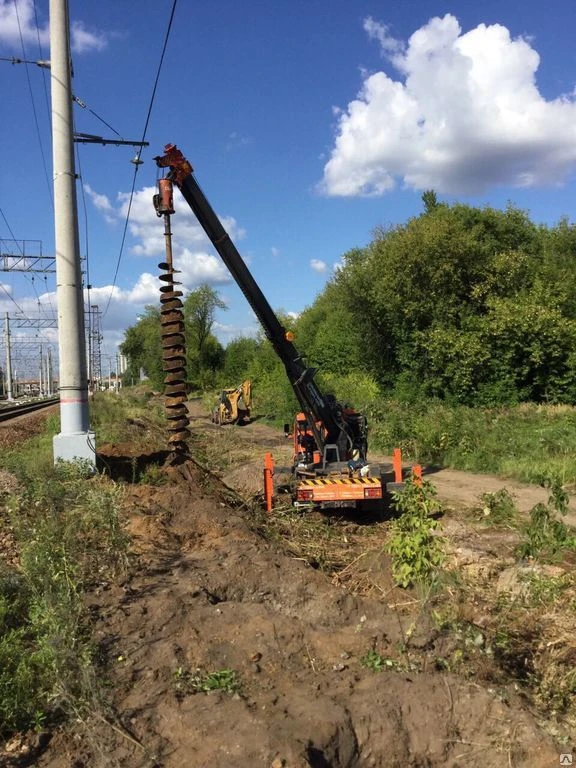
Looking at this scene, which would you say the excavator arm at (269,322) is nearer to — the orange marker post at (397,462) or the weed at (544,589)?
the orange marker post at (397,462)

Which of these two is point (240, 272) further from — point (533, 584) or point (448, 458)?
point (448, 458)

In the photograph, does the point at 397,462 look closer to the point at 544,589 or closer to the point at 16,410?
the point at 544,589

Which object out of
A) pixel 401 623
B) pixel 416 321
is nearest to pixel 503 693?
pixel 401 623

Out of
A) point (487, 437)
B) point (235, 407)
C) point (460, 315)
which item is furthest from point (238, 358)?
point (487, 437)

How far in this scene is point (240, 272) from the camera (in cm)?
1038

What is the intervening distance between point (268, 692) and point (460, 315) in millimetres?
24032

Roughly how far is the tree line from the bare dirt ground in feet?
62.0

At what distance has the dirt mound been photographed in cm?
370

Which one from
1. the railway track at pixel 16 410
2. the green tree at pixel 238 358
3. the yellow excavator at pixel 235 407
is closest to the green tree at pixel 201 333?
the green tree at pixel 238 358

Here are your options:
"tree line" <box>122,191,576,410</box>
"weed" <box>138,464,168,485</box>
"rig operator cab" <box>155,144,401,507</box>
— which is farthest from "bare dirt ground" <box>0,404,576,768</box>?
"tree line" <box>122,191,576,410</box>

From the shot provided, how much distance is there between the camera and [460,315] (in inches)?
1046

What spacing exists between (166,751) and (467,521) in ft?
27.0

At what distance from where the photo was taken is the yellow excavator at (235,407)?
107 ft

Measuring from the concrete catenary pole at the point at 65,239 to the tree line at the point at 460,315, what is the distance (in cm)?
1795
